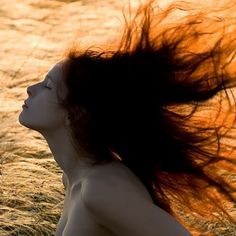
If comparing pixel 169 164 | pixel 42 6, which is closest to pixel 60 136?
pixel 169 164

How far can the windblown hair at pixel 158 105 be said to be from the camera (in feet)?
6.92

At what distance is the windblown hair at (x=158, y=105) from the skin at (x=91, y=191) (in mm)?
34

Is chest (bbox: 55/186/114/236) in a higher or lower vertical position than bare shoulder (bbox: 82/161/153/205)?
lower

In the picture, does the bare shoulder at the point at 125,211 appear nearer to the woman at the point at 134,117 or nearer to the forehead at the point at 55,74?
the woman at the point at 134,117

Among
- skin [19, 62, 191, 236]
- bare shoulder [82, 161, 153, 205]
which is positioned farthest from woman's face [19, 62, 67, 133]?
bare shoulder [82, 161, 153, 205]

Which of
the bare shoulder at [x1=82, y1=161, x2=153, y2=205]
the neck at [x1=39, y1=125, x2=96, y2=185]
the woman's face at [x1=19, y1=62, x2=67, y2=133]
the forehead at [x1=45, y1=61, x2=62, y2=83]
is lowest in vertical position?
the neck at [x1=39, y1=125, x2=96, y2=185]

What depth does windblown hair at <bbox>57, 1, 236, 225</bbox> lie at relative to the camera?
6.92 feet

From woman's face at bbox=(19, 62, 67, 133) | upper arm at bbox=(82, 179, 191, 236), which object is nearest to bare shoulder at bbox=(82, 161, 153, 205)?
upper arm at bbox=(82, 179, 191, 236)

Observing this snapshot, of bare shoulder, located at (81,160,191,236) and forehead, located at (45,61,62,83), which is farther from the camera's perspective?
forehead, located at (45,61,62,83)

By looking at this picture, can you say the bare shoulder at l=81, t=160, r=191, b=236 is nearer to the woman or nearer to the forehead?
the woman

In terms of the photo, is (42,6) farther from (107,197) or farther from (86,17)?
(107,197)

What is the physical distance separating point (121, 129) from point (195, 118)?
19 centimetres

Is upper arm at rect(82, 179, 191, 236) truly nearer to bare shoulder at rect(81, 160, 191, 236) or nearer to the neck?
bare shoulder at rect(81, 160, 191, 236)

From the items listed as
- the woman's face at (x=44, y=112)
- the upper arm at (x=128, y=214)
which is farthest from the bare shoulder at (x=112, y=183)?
the woman's face at (x=44, y=112)
